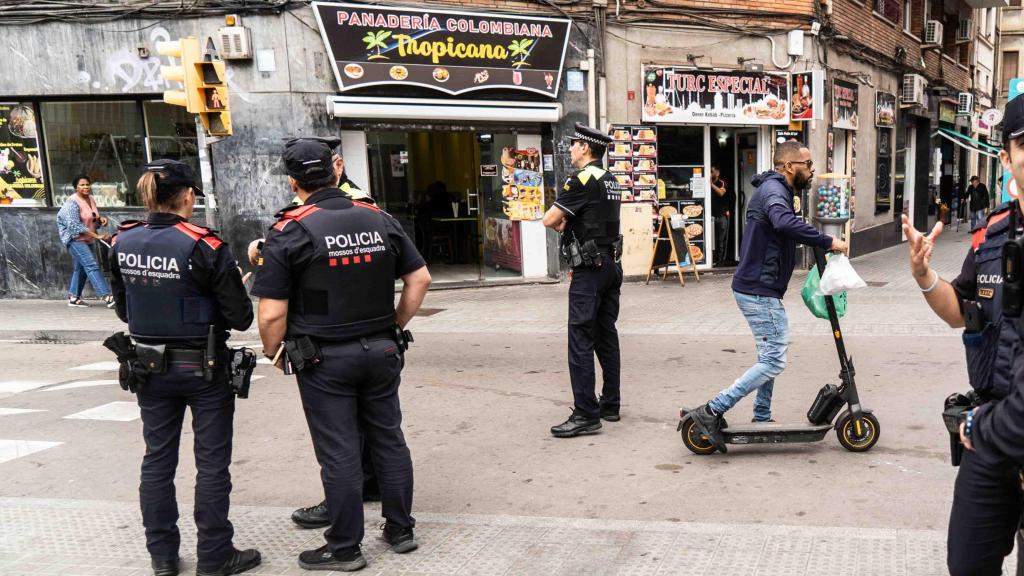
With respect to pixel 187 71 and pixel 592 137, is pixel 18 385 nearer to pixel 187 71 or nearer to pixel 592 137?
pixel 187 71

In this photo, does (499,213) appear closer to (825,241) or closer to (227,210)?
(227,210)

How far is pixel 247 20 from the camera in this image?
11.4 m

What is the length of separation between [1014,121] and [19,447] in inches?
248

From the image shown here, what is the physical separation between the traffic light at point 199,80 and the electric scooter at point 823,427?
6.50 metres

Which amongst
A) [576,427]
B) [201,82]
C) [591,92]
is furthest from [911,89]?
[576,427]

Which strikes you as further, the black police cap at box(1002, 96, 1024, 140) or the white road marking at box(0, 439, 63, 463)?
the white road marking at box(0, 439, 63, 463)

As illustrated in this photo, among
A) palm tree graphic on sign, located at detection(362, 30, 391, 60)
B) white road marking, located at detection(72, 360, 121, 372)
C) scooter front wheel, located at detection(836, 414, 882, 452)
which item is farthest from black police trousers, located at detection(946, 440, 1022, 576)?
palm tree graphic on sign, located at detection(362, 30, 391, 60)

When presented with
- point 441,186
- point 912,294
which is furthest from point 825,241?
point 441,186

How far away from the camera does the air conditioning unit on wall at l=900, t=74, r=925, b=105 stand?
760 inches

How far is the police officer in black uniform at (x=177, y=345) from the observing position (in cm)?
353

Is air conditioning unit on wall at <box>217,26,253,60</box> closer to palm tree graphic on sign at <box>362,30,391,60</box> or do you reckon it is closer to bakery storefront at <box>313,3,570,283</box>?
bakery storefront at <box>313,3,570,283</box>

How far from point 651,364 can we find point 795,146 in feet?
10.7

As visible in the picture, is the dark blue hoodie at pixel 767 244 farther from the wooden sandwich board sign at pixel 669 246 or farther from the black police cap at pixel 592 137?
the wooden sandwich board sign at pixel 669 246

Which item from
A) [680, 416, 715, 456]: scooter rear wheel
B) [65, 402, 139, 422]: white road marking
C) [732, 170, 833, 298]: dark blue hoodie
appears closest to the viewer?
[732, 170, 833, 298]: dark blue hoodie
